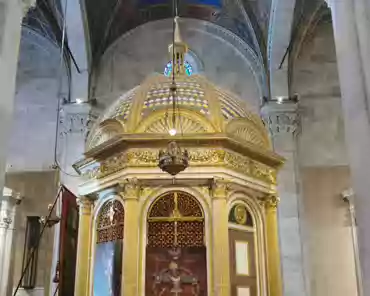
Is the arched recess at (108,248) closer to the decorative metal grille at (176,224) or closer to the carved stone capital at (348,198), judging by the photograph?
the decorative metal grille at (176,224)

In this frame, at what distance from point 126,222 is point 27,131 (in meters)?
7.17

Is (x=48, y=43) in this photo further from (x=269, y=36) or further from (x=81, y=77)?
(x=269, y=36)

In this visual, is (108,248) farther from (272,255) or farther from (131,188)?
(272,255)

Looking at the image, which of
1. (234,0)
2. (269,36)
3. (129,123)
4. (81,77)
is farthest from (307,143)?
(129,123)

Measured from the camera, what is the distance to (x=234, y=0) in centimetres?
1303

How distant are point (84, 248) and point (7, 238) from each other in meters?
5.05

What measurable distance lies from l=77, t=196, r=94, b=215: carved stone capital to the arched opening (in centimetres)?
193

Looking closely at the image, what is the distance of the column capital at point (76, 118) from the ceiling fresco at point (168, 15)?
4.77ft

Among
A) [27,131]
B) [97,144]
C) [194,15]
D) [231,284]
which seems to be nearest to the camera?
[231,284]

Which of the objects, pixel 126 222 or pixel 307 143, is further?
pixel 307 143

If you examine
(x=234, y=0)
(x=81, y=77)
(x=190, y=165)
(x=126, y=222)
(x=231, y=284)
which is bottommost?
(x=231, y=284)

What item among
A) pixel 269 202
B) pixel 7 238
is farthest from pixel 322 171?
pixel 7 238

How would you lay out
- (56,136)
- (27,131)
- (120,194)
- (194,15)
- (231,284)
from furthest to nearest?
1. (194,15)
2. (27,131)
3. (56,136)
4. (120,194)
5. (231,284)

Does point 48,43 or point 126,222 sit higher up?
point 48,43
